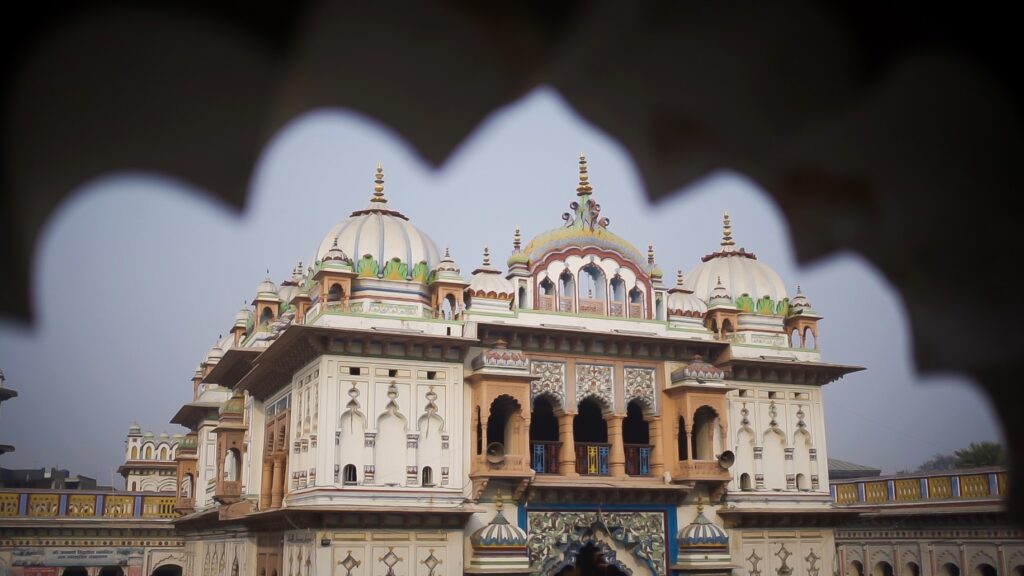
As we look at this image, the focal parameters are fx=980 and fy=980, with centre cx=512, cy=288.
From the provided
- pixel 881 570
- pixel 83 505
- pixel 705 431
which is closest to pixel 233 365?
pixel 83 505

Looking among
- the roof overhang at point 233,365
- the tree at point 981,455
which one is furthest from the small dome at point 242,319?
the tree at point 981,455

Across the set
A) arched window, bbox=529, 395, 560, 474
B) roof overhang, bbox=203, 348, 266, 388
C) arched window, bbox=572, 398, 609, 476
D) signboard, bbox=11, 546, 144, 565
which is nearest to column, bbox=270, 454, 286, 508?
roof overhang, bbox=203, 348, 266, 388

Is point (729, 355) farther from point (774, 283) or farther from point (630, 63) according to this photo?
point (630, 63)

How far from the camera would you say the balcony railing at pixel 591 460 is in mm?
22141

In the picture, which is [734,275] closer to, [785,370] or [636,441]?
[785,370]

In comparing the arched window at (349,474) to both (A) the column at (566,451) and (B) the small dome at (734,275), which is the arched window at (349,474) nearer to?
(A) the column at (566,451)

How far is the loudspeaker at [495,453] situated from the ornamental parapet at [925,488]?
1200 centimetres

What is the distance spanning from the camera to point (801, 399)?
2497 centimetres

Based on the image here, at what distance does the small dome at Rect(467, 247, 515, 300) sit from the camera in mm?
21750

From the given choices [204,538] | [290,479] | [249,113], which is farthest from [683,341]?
[249,113]

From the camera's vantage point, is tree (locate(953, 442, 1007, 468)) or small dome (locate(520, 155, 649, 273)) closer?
small dome (locate(520, 155, 649, 273))

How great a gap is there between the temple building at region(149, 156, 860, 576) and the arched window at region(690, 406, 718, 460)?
0.05 meters

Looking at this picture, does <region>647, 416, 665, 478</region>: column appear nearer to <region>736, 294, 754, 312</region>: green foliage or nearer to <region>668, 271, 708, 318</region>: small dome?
<region>668, 271, 708, 318</region>: small dome

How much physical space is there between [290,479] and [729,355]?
10.6 metres
